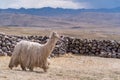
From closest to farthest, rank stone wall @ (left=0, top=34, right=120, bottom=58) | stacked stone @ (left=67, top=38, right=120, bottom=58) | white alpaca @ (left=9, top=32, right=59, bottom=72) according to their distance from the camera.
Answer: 1. white alpaca @ (left=9, top=32, right=59, bottom=72)
2. stone wall @ (left=0, top=34, right=120, bottom=58)
3. stacked stone @ (left=67, top=38, right=120, bottom=58)

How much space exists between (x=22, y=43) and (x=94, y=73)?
3.18 m

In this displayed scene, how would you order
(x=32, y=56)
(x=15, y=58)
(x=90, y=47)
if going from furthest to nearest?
(x=90, y=47) → (x=15, y=58) → (x=32, y=56)

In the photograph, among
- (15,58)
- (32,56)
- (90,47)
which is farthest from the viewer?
(90,47)

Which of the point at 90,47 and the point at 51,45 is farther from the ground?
the point at 51,45

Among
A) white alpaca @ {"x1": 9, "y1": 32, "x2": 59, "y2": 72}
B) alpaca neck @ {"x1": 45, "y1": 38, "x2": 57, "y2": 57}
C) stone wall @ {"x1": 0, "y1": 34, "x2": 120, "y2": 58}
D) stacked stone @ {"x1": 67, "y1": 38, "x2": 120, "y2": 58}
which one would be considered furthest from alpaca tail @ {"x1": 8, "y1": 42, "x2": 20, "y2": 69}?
stacked stone @ {"x1": 67, "y1": 38, "x2": 120, "y2": 58}

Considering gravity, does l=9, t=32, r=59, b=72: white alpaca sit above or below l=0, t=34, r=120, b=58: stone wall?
above

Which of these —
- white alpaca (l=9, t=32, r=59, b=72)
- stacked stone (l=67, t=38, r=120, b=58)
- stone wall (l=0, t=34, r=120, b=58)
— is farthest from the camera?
stacked stone (l=67, t=38, r=120, b=58)

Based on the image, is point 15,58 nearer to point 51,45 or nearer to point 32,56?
point 32,56

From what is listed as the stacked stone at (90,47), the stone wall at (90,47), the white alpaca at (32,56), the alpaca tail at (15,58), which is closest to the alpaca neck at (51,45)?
the white alpaca at (32,56)

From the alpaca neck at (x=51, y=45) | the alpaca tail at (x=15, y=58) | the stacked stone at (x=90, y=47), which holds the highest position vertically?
the alpaca neck at (x=51, y=45)

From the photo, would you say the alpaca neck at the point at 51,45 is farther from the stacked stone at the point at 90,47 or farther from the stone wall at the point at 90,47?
the stacked stone at the point at 90,47

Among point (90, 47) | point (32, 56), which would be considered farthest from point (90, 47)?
point (32, 56)

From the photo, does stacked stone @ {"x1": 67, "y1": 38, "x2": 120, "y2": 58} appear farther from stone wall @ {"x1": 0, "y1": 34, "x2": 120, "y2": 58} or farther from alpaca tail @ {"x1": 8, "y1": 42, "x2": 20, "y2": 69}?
alpaca tail @ {"x1": 8, "y1": 42, "x2": 20, "y2": 69}

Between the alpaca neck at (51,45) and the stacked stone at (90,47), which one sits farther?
the stacked stone at (90,47)
